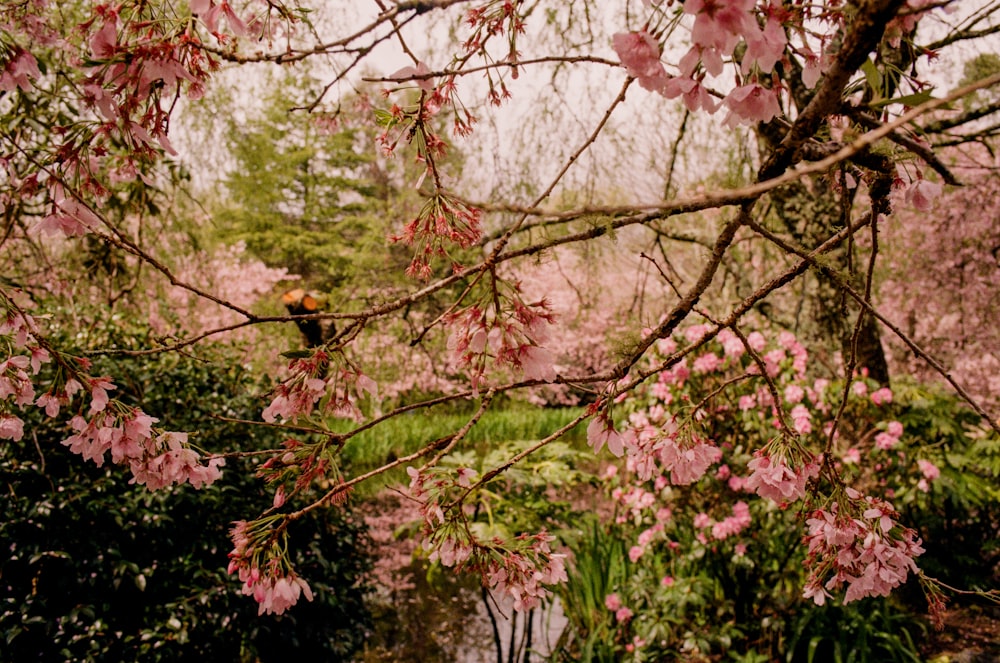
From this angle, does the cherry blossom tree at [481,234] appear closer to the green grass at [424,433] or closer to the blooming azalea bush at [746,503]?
the blooming azalea bush at [746,503]

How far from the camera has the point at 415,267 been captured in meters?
1.09

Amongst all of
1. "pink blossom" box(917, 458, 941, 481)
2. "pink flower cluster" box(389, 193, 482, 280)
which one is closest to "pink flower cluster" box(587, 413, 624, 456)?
"pink flower cluster" box(389, 193, 482, 280)

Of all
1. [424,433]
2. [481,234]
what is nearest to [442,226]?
[481,234]

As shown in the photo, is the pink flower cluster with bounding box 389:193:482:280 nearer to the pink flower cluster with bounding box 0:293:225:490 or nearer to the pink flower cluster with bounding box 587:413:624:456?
the pink flower cluster with bounding box 587:413:624:456

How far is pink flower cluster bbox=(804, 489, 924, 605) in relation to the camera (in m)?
0.97

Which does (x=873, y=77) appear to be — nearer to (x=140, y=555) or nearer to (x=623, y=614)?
(x=140, y=555)

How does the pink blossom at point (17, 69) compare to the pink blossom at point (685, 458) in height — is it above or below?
above

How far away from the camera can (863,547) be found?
3.22 feet

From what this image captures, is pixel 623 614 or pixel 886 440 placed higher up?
pixel 886 440

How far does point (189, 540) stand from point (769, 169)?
107 inches

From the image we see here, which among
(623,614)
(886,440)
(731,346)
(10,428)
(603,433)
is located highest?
(731,346)

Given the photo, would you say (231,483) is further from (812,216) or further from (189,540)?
(812,216)

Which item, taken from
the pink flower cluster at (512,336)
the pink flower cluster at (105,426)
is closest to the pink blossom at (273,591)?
the pink flower cluster at (105,426)

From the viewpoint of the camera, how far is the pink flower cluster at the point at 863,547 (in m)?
0.97
